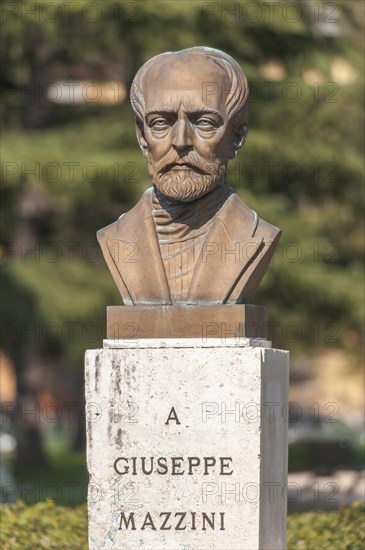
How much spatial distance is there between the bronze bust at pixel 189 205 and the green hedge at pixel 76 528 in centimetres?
256

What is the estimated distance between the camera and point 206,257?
9117mm

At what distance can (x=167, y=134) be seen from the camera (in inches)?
354

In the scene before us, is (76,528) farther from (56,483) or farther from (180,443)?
(56,483)

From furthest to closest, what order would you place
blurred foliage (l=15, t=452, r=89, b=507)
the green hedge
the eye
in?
blurred foliage (l=15, t=452, r=89, b=507), the green hedge, the eye

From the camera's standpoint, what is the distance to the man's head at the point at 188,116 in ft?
29.3

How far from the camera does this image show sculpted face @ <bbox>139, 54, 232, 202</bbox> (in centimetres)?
892

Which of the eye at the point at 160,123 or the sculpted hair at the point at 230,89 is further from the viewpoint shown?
the sculpted hair at the point at 230,89

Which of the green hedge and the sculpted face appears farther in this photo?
the green hedge

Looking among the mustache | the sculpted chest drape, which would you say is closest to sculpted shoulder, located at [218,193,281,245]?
the sculpted chest drape

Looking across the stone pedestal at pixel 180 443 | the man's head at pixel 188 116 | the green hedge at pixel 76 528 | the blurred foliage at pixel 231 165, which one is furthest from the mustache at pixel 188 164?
the blurred foliage at pixel 231 165

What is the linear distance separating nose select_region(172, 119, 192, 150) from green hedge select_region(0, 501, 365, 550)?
3.52 meters

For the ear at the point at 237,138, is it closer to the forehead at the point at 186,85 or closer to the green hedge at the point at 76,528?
the forehead at the point at 186,85

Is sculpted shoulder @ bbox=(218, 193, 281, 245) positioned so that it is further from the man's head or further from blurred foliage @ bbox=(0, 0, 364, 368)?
blurred foliage @ bbox=(0, 0, 364, 368)

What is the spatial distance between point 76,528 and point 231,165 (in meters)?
9.48
